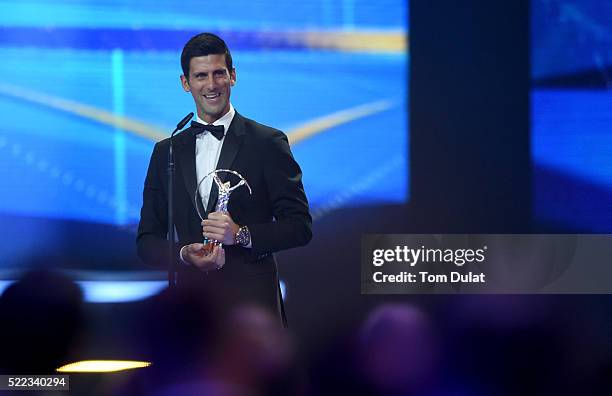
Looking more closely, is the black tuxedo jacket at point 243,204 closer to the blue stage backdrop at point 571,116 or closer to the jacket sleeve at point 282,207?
the jacket sleeve at point 282,207

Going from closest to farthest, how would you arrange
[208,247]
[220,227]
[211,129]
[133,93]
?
1. [220,227]
2. [208,247]
3. [211,129]
4. [133,93]

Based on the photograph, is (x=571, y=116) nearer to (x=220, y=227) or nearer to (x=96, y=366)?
(x=220, y=227)

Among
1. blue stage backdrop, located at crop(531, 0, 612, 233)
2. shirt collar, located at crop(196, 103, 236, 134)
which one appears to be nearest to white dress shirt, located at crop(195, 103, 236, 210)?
shirt collar, located at crop(196, 103, 236, 134)

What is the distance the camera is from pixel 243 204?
3.38 metres

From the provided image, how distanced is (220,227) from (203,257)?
0.60ft

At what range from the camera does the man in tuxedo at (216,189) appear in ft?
10.9

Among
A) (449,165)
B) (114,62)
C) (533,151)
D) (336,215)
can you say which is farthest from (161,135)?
(533,151)

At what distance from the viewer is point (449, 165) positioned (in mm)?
4012

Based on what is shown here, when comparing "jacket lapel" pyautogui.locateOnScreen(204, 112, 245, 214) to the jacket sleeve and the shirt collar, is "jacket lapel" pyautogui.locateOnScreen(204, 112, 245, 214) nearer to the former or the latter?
the shirt collar

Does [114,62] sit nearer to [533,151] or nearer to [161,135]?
[161,135]

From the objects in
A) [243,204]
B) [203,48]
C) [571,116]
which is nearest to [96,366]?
[243,204]

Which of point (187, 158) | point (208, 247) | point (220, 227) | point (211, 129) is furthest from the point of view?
point (187, 158)

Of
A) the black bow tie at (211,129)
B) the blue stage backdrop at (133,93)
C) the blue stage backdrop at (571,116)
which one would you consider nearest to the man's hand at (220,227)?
the black bow tie at (211,129)

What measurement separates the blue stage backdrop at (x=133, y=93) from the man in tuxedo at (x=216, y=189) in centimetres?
51
